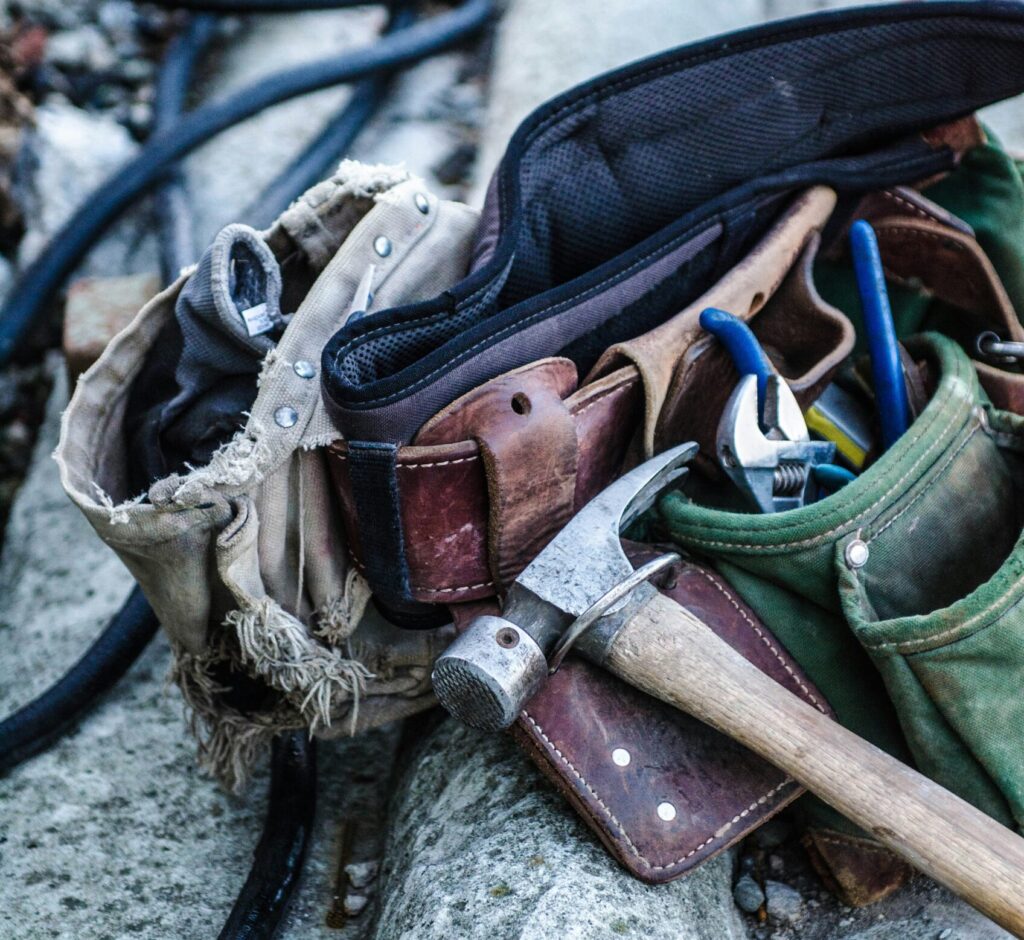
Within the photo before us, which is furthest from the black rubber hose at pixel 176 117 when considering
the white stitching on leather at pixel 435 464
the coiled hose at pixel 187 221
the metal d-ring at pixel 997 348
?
the metal d-ring at pixel 997 348

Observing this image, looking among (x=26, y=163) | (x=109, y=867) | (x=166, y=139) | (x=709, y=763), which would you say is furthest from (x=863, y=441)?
(x=26, y=163)

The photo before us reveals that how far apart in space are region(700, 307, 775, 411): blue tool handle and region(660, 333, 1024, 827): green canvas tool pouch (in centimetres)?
17

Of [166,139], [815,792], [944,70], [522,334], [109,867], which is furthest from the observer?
[166,139]

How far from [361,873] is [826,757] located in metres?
0.63

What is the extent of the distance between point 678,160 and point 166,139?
1.44 m

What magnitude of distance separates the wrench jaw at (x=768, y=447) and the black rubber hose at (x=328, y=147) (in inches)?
48.0

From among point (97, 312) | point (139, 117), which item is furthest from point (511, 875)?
point (139, 117)

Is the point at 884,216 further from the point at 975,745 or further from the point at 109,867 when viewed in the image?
the point at 109,867

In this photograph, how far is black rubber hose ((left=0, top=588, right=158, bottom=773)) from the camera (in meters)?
1.43

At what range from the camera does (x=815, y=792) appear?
100 cm

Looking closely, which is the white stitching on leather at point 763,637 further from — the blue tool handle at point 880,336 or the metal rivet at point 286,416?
the metal rivet at point 286,416

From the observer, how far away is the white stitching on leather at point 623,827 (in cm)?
103

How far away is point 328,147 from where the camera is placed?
244 cm

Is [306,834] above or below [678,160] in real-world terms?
below
